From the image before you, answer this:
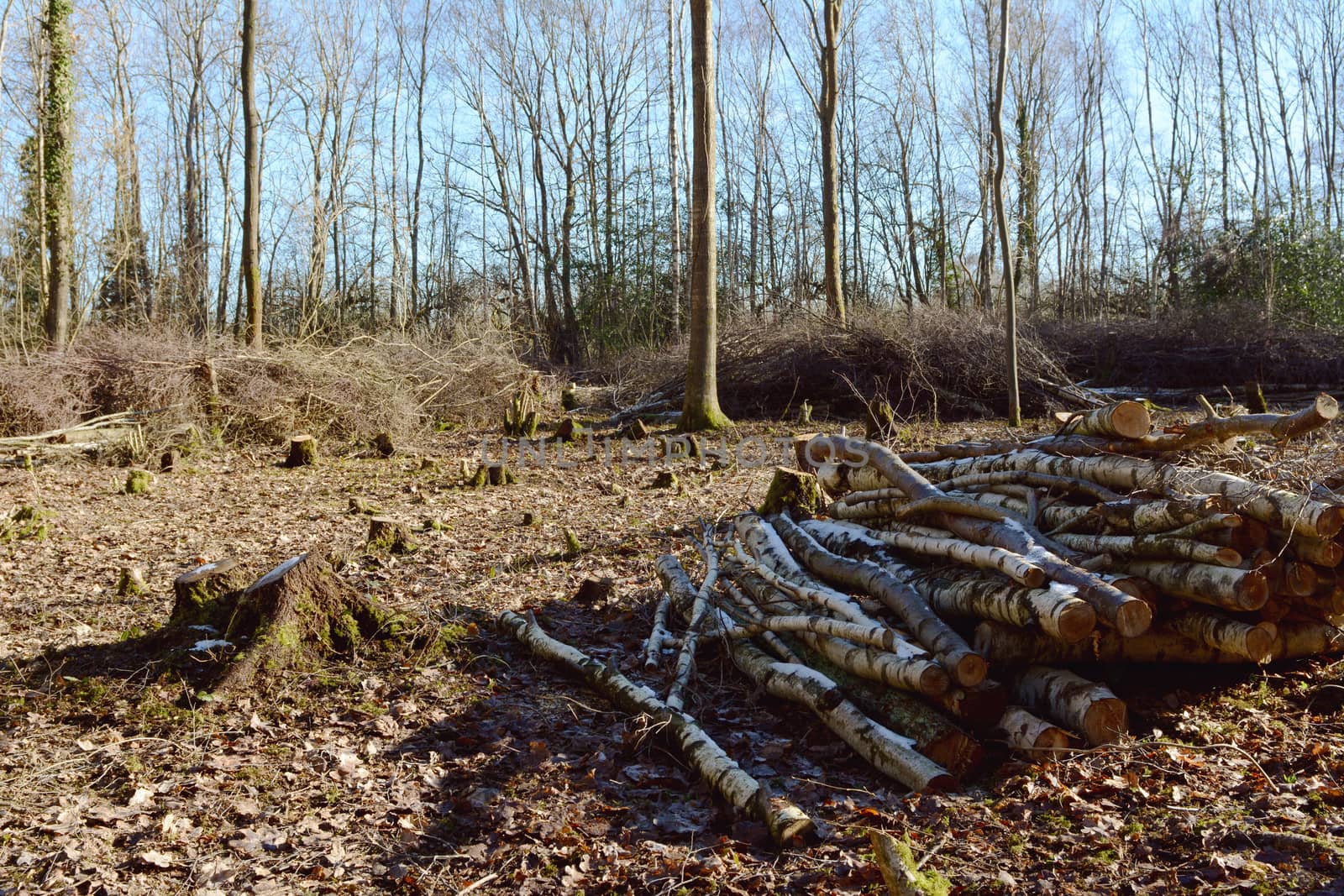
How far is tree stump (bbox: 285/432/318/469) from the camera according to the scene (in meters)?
10.9

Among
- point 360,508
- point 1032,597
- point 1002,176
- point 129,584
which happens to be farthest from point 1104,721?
point 1002,176

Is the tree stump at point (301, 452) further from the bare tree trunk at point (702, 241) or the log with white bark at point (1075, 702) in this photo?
the log with white bark at point (1075, 702)

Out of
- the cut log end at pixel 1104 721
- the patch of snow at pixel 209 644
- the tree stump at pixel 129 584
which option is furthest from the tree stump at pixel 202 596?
the cut log end at pixel 1104 721

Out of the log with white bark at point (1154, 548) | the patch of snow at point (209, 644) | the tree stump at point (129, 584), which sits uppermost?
the log with white bark at point (1154, 548)

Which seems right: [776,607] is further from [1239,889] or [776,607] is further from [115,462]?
[115,462]

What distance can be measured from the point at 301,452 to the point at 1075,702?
9676 mm

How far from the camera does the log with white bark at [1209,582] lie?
361 cm

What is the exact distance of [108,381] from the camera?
463 inches

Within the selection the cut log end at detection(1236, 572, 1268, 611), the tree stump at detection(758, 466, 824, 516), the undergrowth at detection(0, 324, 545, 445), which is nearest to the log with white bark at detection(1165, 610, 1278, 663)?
Result: the cut log end at detection(1236, 572, 1268, 611)

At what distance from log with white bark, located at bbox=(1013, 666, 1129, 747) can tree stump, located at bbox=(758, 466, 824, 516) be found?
306 centimetres

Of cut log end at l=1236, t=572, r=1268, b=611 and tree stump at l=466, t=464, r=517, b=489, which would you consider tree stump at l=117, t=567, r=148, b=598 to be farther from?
cut log end at l=1236, t=572, r=1268, b=611

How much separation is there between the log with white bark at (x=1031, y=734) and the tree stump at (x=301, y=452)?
9385 mm

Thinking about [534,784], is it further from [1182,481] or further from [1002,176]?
[1002,176]

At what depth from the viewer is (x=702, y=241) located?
1263 cm
